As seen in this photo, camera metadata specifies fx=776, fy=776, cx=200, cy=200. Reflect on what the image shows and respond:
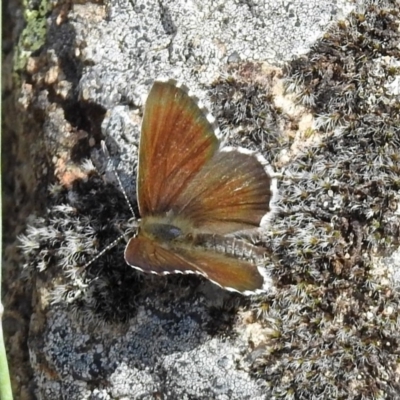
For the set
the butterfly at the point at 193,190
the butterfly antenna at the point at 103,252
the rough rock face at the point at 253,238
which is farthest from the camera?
the butterfly antenna at the point at 103,252

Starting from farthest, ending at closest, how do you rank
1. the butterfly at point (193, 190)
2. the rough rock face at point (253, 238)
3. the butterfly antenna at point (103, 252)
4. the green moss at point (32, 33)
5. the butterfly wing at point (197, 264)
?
the green moss at point (32, 33), the butterfly antenna at point (103, 252), the rough rock face at point (253, 238), the butterfly at point (193, 190), the butterfly wing at point (197, 264)

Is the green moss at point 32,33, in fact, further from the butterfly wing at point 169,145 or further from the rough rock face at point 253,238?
the butterfly wing at point 169,145

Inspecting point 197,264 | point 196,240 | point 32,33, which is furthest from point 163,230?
point 32,33

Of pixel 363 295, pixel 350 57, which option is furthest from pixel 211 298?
pixel 350 57

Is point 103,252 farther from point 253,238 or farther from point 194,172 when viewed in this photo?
point 253,238

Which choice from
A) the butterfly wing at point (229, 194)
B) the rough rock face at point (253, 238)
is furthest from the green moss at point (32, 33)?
the butterfly wing at point (229, 194)

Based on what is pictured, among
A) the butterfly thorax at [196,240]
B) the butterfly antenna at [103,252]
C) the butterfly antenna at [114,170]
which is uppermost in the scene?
the butterfly antenna at [114,170]
